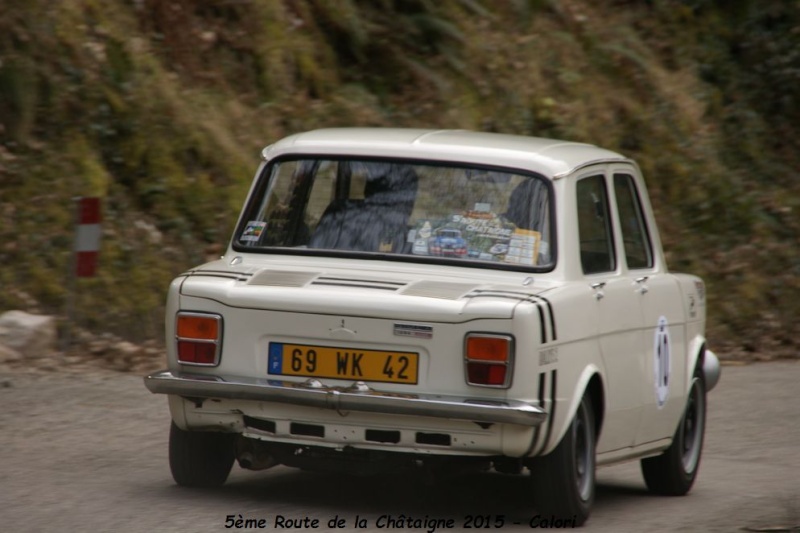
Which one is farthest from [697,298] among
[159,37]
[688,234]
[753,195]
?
[753,195]

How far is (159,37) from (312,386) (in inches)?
385

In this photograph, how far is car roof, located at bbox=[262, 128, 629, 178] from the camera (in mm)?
6684

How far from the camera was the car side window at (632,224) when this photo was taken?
7410mm

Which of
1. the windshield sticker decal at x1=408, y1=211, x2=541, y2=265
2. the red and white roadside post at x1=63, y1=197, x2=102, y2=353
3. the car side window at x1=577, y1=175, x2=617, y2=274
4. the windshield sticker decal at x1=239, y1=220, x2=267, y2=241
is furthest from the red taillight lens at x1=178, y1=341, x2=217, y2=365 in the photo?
the red and white roadside post at x1=63, y1=197, x2=102, y2=353

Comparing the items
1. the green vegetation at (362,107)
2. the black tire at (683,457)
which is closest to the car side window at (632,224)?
the black tire at (683,457)

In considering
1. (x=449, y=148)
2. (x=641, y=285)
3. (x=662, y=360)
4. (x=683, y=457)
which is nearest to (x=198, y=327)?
(x=449, y=148)

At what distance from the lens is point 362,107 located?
16.2 metres

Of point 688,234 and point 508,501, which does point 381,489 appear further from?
point 688,234

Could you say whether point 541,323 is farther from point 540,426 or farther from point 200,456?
point 200,456

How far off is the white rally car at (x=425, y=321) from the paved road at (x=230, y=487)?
29 centimetres

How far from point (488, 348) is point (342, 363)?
2.13ft

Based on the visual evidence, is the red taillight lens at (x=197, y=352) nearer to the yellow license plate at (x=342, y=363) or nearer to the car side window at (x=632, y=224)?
the yellow license plate at (x=342, y=363)

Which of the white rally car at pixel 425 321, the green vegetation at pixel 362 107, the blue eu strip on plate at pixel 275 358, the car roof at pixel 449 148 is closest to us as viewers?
the white rally car at pixel 425 321

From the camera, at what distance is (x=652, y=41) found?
69.2 feet
